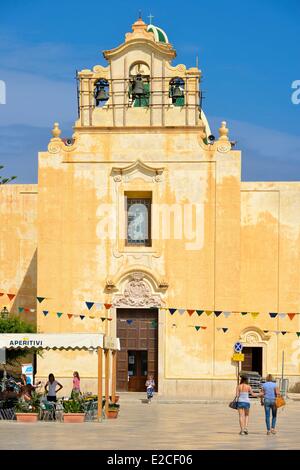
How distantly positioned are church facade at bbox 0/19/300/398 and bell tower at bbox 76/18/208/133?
4cm

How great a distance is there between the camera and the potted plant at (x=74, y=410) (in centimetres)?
3725

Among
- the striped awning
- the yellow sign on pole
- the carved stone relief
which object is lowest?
the yellow sign on pole

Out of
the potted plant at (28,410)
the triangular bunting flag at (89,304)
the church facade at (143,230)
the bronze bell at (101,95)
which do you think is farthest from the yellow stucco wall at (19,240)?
the potted plant at (28,410)

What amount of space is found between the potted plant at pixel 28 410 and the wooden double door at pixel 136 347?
14517mm

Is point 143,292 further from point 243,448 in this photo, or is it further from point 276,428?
point 243,448

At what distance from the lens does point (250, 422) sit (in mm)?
39094

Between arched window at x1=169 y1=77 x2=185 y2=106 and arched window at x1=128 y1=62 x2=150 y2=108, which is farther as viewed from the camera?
arched window at x1=169 y1=77 x2=185 y2=106

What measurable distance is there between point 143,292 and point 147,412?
898cm

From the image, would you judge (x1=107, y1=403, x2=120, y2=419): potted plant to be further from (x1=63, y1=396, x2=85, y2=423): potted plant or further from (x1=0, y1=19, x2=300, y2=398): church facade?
(x1=0, y1=19, x2=300, y2=398): church facade

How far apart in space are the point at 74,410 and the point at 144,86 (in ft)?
60.6

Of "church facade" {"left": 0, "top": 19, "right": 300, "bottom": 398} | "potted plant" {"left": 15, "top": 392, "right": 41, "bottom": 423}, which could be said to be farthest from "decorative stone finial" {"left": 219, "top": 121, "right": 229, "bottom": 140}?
"potted plant" {"left": 15, "top": 392, "right": 41, "bottom": 423}

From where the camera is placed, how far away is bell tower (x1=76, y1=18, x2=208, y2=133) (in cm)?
5247
